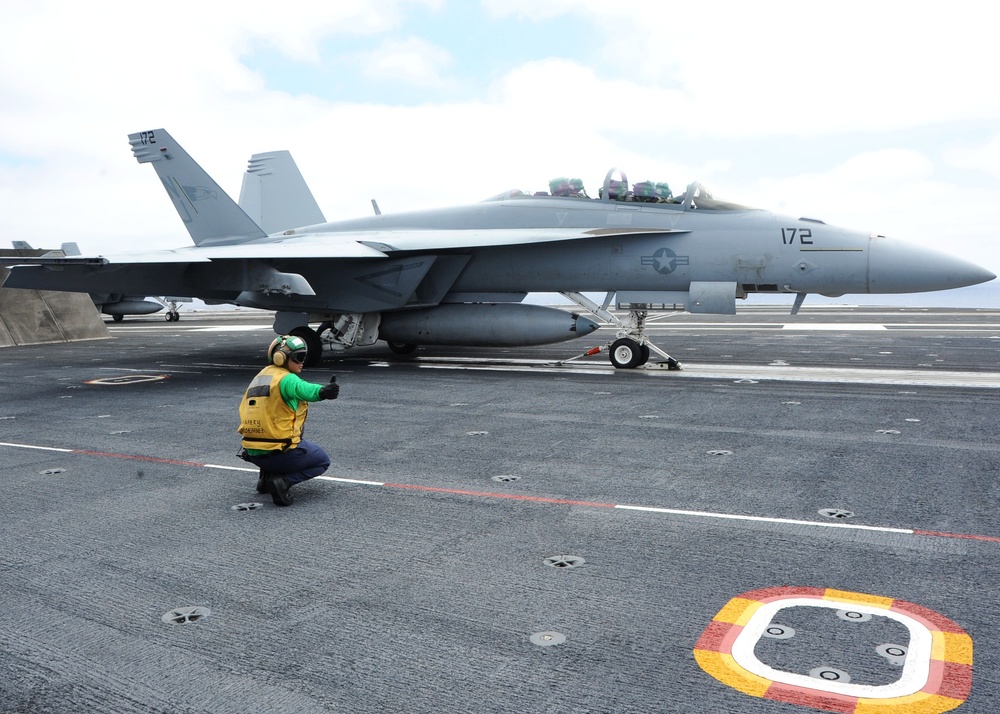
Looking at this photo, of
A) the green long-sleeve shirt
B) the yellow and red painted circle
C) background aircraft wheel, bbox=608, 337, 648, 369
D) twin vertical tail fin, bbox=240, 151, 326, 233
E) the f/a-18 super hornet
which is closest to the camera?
the yellow and red painted circle

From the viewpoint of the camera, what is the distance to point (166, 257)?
13.5m

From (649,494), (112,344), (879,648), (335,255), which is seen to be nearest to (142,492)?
(649,494)

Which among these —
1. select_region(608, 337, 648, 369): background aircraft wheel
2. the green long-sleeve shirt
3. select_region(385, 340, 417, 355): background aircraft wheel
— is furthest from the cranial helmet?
select_region(385, 340, 417, 355): background aircraft wheel

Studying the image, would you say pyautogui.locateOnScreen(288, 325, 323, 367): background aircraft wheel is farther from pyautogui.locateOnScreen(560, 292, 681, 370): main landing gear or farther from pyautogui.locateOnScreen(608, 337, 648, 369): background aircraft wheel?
pyautogui.locateOnScreen(608, 337, 648, 369): background aircraft wheel

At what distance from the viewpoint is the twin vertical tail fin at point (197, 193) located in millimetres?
17828

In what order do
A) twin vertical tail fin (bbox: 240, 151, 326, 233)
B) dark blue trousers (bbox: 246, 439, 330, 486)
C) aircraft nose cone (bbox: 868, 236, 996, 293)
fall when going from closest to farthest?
dark blue trousers (bbox: 246, 439, 330, 486) < aircraft nose cone (bbox: 868, 236, 996, 293) < twin vertical tail fin (bbox: 240, 151, 326, 233)

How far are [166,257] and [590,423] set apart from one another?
8.53 m

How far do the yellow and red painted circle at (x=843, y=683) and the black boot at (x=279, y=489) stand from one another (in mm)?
3340

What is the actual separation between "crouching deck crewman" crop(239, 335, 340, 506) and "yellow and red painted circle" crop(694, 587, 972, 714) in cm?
334

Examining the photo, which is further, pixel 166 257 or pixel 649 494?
pixel 166 257

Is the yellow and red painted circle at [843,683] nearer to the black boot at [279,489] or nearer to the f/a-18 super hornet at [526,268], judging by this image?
the black boot at [279,489]

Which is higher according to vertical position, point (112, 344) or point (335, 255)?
point (335, 255)

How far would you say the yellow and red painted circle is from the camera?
120 inches

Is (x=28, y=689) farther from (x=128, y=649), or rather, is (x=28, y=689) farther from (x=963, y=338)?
(x=963, y=338)
